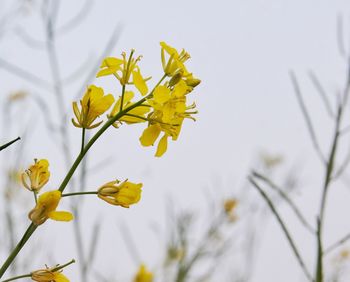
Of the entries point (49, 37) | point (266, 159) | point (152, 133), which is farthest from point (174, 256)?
point (266, 159)

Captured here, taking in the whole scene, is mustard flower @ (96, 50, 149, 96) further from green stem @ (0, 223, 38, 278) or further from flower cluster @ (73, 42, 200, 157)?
green stem @ (0, 223, 38, 278)

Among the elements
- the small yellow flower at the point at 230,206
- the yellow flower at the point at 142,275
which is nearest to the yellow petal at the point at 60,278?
the yellow flower at the point at 142,275

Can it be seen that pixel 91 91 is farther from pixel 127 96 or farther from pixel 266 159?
pixel 266 159

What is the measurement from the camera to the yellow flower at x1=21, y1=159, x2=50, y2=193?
22.7 inches

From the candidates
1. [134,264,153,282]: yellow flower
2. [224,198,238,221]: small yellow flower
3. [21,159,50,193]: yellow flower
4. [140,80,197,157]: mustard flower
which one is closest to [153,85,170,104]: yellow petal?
[140,80,197,157]: mustard flower

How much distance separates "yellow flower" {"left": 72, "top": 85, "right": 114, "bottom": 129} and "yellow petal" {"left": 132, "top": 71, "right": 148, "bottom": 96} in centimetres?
3

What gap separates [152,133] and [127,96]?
0.18ft

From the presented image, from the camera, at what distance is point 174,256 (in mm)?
2066

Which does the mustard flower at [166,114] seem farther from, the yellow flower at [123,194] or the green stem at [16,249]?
the green stem at [16,249]

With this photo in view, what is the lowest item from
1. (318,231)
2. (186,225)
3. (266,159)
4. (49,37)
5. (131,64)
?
(266,159)

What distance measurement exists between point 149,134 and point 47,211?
159 millimetres

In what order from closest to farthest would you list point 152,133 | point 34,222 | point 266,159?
point 34,222, point 152,133, point 266,159

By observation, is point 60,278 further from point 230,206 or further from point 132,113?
point 230,206

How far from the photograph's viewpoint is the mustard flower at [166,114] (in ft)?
1.89
